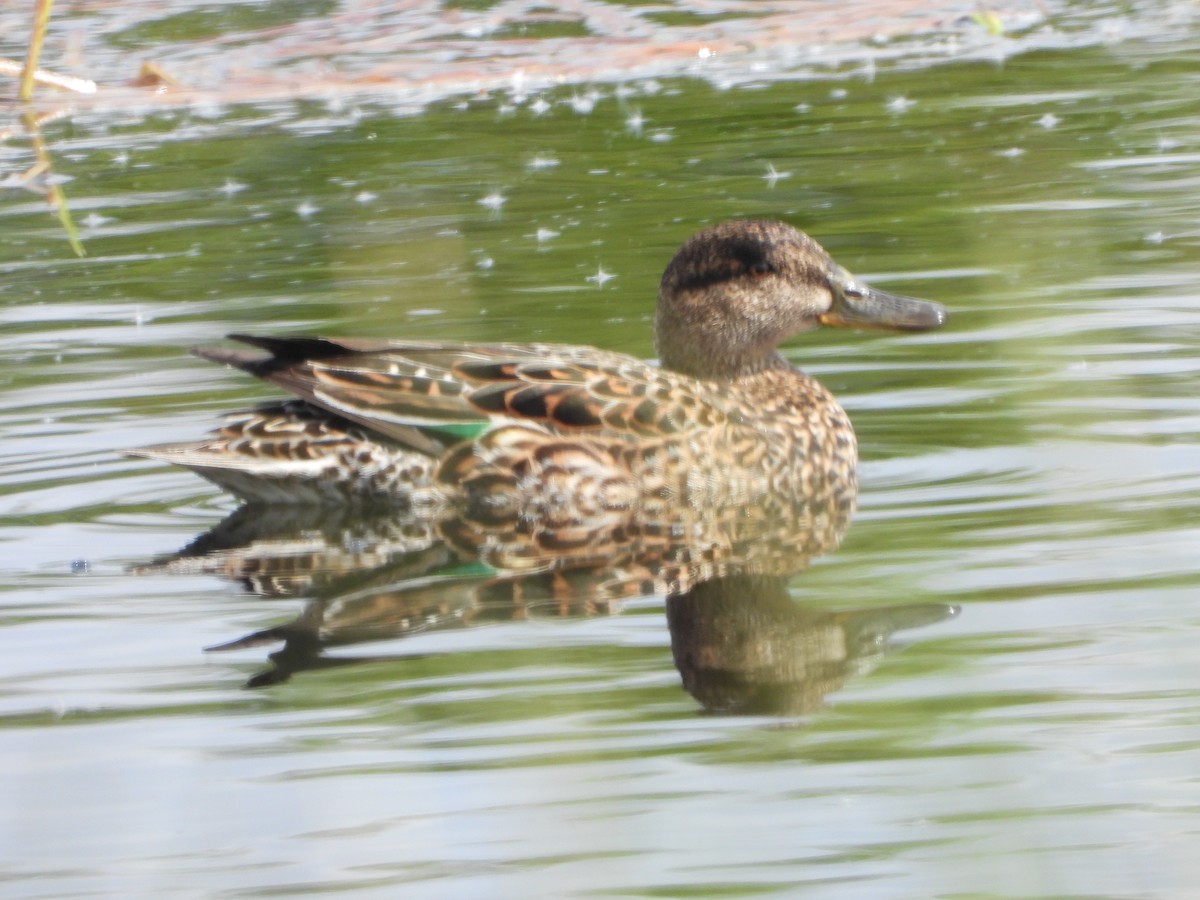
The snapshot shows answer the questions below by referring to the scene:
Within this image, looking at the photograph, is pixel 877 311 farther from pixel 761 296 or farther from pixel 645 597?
pixel 645 597

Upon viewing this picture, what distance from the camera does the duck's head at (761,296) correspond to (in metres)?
7.56

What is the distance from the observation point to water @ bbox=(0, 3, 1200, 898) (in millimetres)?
3979

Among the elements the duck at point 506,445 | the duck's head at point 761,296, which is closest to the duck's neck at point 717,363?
the duck's head at point 761,296

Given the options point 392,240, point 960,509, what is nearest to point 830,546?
point 960,509

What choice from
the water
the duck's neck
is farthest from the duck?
the duck's neck

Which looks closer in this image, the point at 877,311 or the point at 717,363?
the point at 877,311

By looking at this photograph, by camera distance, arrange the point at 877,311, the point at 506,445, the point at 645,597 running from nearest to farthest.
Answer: the point at 645,597 < the point at 506,445 < the point at 877,311

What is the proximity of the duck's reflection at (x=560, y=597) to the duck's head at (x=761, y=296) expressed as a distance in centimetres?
120

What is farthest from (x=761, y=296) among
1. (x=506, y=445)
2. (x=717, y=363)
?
(x=506, y=445)

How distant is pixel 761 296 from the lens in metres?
7.61

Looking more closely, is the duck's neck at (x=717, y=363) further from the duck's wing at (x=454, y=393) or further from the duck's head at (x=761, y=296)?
the duck's wing at (x=454, y=393)

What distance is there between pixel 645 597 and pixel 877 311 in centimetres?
216

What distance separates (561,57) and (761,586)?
353 inches

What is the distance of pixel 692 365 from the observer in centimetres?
782
